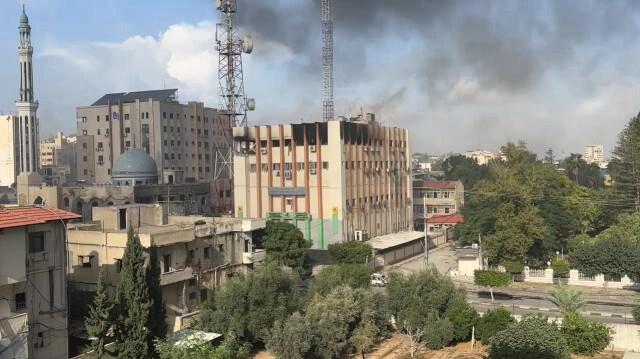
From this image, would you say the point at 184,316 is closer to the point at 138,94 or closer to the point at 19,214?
the point at 19,214

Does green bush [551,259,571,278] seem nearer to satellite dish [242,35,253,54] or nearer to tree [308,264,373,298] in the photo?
tree [308,264,373,298]

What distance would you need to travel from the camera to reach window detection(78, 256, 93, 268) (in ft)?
110

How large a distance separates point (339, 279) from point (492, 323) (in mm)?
8556

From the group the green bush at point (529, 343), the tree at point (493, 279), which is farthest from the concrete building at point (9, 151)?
the green bush at point (529, 343)

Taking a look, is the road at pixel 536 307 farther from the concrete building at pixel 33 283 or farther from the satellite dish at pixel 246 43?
the satellite dish at pixel 246 43

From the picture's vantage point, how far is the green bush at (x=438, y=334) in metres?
30.6

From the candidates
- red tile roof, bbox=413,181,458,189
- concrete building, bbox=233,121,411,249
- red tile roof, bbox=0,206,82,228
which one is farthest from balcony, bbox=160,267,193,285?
red tile roof, bbox=413,181,458,189

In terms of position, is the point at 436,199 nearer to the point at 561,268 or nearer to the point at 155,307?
the point at 561,268

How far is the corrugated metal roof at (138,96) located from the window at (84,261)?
6718cm

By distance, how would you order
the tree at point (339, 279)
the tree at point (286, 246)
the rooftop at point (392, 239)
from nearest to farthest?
the tree at point (339, 279)
the tree at point (286, 246)
the rooftop at point (392, 239)

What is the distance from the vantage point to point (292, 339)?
86.9ft

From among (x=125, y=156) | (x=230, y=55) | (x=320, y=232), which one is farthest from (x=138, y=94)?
(x=320, y=232)

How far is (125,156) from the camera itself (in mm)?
72250

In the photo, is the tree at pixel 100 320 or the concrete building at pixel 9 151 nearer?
the tree at pixel 100 320
